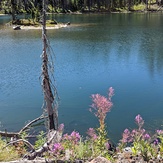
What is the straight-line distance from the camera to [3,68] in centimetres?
2916

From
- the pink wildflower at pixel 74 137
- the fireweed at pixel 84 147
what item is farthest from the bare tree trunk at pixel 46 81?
the pink wildflower at pixel 74 137

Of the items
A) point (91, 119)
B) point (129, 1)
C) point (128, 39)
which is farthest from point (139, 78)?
point (129, 1)

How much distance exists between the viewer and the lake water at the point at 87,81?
16.7m

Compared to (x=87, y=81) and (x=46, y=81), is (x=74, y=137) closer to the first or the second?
(x=46, y=81)

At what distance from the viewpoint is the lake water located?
656 inches

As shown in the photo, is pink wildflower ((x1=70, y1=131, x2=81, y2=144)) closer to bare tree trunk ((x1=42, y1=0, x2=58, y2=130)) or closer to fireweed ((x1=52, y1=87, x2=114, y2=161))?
fireweed ((x1=52, y1=87, x2=114, y2=161))

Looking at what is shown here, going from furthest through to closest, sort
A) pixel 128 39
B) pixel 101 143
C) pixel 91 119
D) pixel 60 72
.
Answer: pixel 128 39 < pixel 60 72 < pixel 91 119 < pixel 101 143

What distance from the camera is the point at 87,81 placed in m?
24.2

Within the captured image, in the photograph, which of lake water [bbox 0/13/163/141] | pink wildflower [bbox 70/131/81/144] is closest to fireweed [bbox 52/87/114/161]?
pink wildflower [bbox 70/131/81/144]

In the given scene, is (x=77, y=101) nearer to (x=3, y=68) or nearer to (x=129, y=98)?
(x=129, y=98)

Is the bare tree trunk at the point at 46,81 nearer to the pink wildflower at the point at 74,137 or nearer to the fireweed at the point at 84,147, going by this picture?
the fireweed at the point at 84,147

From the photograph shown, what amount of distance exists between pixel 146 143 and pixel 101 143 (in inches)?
45.0

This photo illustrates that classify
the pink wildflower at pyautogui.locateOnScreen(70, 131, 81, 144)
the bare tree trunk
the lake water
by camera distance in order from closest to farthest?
the pink wildflower at pyautogui.locateOnScreen(70, 131, 81, 144) → the bare tree trunk → the lake water

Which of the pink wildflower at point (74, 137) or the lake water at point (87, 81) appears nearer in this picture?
the pink wildflower at point (74, 137)
